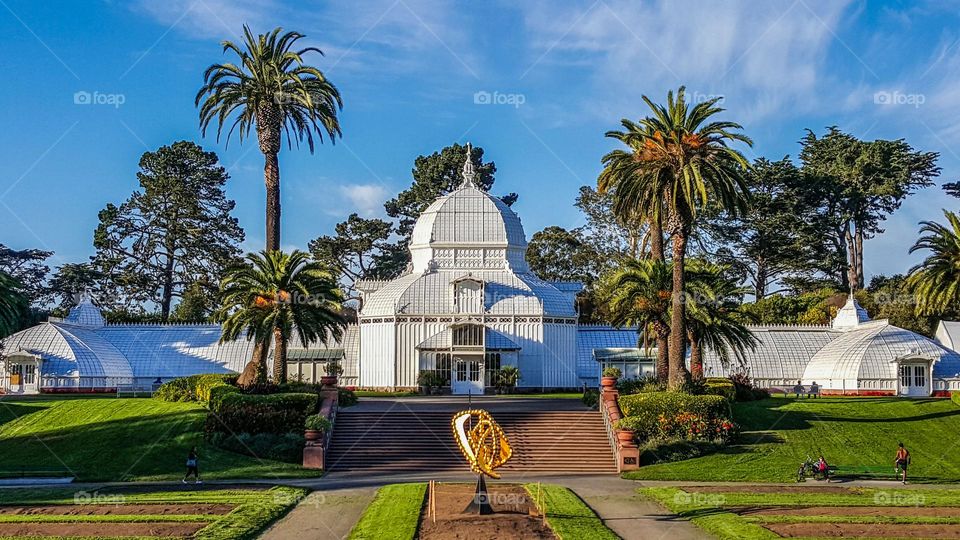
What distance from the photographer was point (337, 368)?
223ft

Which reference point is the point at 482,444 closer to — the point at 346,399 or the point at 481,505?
the point at 481,505

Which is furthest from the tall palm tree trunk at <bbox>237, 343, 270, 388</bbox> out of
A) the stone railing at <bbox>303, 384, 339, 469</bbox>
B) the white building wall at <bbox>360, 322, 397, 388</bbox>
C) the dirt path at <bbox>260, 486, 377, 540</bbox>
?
the white building wall at <bbox>360, 322, 397, 388</bbox>

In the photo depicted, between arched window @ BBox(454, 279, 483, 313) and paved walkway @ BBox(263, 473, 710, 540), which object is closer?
paved walkway @ BBox(263, 473, 710, 540)

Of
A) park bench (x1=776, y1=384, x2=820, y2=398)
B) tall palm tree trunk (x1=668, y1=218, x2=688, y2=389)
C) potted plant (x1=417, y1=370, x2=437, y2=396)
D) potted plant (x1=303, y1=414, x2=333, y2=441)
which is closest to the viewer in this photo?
potted plant (x1=303, y1=414, x2=333, y2=441)

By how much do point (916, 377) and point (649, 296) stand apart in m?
23.5

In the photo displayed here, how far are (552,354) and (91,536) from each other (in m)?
43.4

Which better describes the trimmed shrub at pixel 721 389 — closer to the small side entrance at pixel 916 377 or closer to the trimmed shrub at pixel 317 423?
the small side entrance at pixel 916 377

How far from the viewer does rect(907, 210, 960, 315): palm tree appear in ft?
164

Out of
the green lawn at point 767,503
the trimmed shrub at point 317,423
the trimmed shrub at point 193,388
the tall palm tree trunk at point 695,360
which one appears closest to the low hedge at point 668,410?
the tall palm tree trunk at point 695,360

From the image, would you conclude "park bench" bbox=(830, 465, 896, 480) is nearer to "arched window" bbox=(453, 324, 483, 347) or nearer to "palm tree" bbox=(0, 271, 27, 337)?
"arched window" bbox=(453, 324, 483, 347)

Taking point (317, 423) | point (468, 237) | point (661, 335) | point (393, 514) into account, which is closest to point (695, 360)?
point (661, 335)

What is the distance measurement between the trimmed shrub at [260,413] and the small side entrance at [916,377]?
126 ft

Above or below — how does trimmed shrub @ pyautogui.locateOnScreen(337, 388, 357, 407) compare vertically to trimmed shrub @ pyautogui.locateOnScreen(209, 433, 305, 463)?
above

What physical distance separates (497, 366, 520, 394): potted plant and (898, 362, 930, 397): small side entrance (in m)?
23.7
